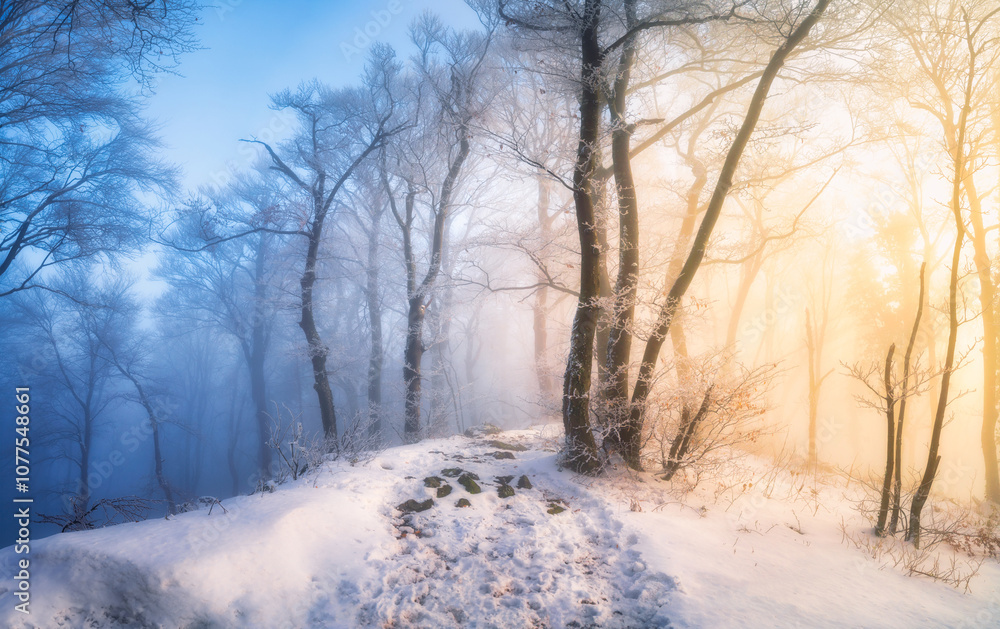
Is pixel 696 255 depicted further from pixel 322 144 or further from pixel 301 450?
pixel 322 144

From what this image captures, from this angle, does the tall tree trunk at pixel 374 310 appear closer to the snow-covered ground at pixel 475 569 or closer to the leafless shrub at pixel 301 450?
the leafless shrub at pixel 301 450

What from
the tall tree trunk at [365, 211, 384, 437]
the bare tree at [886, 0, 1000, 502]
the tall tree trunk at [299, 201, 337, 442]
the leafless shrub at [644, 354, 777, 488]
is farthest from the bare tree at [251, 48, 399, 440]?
the bare tree at [886, 0, 1000, 502]

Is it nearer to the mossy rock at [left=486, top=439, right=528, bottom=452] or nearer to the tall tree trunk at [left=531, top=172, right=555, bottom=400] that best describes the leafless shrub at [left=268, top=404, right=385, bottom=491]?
the mossy rock at [left=486, top=439, right=528, bottom=452]

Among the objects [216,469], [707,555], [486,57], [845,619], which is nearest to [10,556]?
[707,555]

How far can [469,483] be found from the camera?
187 inches

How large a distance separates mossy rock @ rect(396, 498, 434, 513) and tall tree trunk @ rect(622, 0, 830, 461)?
114 inches

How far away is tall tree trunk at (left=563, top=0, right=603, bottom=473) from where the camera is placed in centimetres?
516

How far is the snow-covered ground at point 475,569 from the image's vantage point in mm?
2492

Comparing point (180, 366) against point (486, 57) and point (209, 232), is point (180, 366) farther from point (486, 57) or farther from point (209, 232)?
point (486, 57)

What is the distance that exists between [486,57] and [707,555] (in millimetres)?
11938

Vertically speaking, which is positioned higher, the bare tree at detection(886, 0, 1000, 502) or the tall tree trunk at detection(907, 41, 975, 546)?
the bare tree at detection(886, 0, 1000, 502)

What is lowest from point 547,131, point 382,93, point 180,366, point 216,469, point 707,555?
point 216,469

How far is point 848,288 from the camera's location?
16.8 m

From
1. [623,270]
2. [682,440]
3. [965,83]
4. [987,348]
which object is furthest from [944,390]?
[987,348]
